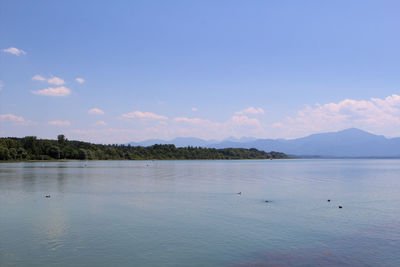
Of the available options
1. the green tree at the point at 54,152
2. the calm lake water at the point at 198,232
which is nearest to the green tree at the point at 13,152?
the green tree at the point at 54,152

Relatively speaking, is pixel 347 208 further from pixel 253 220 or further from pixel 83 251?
pixel 83 251

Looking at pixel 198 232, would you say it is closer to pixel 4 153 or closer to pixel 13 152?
pixel 4 153

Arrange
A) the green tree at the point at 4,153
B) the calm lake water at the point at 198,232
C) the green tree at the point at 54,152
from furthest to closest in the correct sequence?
the green tree at the point at 54,152 < the green tree at the point at 4,153 < the calm lake water at the point at 198,232

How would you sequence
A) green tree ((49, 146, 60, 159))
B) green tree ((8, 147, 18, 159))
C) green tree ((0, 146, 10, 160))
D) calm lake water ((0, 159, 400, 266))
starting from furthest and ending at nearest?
green tree ((49, 146, 60, 159)), green tree ((8, 147, 18, 159)), green tree ((0, 146, 10, 160)), calm lake water ((0, 159, 400, 266))

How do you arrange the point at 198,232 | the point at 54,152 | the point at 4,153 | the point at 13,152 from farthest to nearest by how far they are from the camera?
the point at 54,152 → the point at 13,152 → the point at 4,153 → the point at 198,232

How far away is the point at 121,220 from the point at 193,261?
11839mm

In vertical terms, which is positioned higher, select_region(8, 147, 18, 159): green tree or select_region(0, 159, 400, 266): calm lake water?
select_region(8, 147, 18, 159): green tree

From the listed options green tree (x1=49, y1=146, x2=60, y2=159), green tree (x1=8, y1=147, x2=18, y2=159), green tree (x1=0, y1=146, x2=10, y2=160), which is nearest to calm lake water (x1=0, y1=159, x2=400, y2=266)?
green tree (x1=0, y1=146, x2=10, y2=160)

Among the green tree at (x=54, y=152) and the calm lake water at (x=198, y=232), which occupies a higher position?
the green tree at (x=54, y=152)

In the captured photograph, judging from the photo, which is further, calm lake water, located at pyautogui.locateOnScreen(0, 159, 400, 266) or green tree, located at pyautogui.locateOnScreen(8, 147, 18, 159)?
green tree, located at pyautogui.locateOnScreen(8, 147, 18, 159)

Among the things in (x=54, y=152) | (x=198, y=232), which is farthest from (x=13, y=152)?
(x=198, y=232)

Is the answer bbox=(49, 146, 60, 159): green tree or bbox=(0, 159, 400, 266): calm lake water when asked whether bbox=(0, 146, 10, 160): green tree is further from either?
bbox=(0, 159, 400, 266): calm lake water

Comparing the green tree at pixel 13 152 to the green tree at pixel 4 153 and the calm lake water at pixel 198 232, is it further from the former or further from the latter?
the calm lake water at pixel 198 232

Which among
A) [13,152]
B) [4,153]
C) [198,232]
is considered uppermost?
[13,152]
